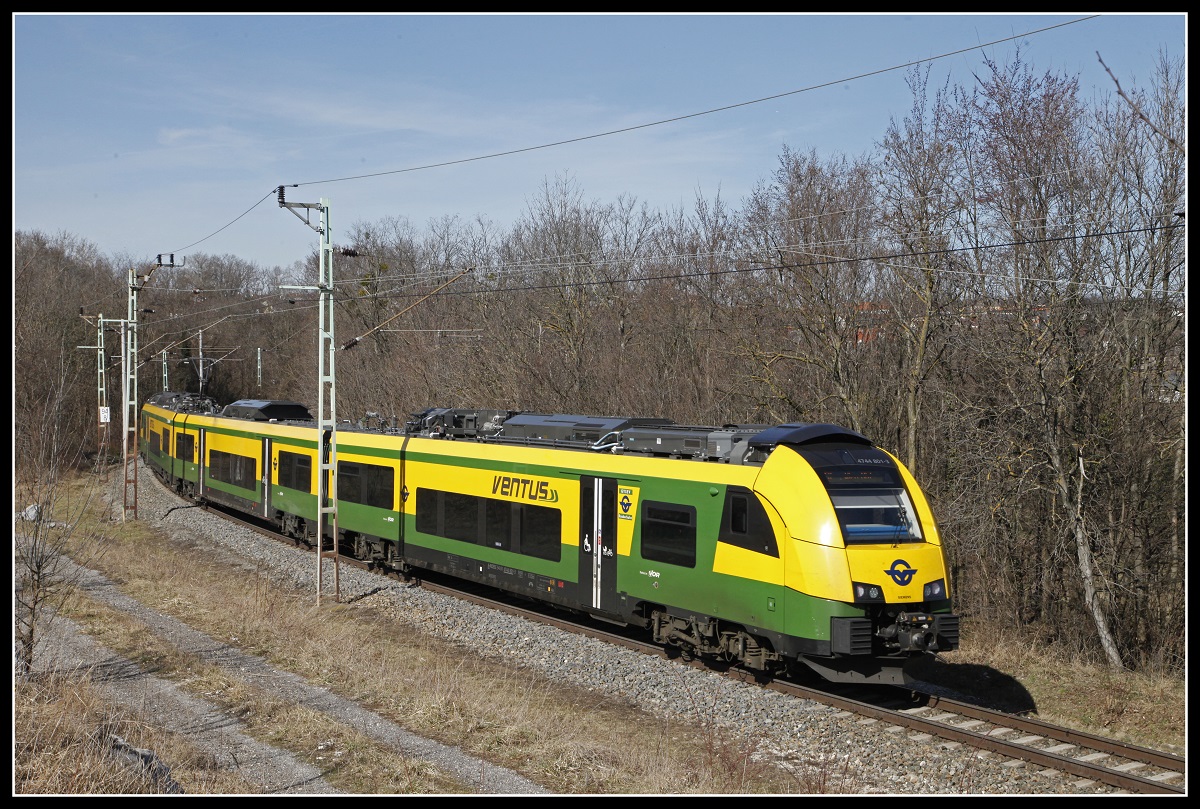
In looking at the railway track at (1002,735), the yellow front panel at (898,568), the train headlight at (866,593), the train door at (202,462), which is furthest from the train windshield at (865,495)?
the train door at (202,462)

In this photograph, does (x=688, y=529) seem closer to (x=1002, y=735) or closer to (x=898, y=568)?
(x=898, y=568)

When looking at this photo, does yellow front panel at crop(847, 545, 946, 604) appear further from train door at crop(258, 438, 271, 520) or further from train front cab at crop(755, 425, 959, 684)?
train door at crop(258, 438, 271, 520)

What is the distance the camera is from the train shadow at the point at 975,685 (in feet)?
42.5

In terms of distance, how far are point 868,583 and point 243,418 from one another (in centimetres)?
2113

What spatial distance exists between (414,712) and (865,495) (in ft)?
18.4

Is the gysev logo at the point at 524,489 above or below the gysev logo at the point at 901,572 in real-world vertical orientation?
above

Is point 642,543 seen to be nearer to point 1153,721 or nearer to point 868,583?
point 868,583

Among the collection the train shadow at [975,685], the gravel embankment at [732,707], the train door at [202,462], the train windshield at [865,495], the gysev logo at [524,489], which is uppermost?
the train windshield at [865,495]

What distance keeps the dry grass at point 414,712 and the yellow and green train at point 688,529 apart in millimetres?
1547

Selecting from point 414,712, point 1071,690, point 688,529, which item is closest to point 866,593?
Answer: point 688,529

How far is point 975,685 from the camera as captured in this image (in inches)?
536

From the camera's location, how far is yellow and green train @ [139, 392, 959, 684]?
36.2 feet

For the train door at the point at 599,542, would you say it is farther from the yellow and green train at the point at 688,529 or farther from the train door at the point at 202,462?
the train door at the point at 202,462

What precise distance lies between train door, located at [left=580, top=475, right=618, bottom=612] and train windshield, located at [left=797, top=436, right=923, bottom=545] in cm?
331
